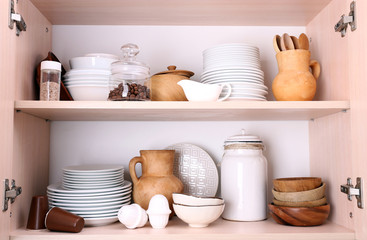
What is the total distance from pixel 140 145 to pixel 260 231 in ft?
1.88

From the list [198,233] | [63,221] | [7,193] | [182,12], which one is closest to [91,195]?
[63,221]

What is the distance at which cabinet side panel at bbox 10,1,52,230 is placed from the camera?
1.07m

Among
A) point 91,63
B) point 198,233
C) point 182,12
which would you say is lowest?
point 198,233

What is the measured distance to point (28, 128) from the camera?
3.83 ft

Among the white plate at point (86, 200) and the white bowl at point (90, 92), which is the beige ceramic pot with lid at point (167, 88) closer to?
the white bowl at point (90, 92)

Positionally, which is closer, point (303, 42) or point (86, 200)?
point (86, 200)

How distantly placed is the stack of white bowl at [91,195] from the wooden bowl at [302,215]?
19.6 inches

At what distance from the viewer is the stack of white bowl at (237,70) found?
115 centimetres

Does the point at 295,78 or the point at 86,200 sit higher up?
the point at 295,78

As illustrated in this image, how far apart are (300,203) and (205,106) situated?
1.40 ft

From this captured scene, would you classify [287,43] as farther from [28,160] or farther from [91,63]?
[28,160]

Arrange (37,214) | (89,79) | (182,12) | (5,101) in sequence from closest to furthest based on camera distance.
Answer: (5,101), (37,214), (89,79), (182,12)

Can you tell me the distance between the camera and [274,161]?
1.41 metres

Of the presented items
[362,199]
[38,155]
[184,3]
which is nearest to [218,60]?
[184,3]
